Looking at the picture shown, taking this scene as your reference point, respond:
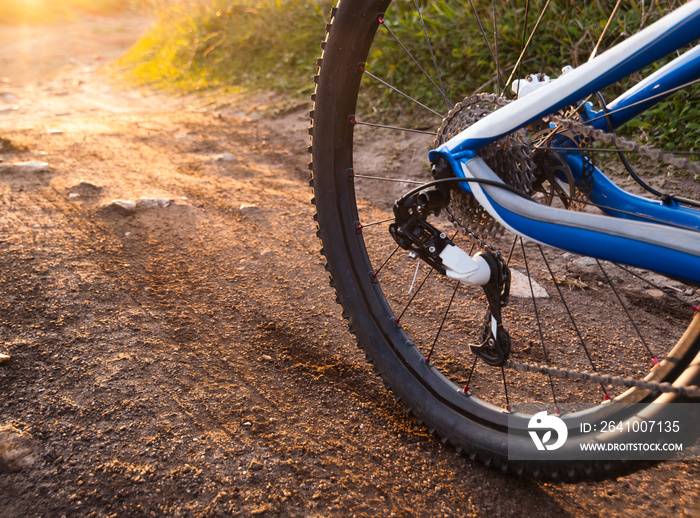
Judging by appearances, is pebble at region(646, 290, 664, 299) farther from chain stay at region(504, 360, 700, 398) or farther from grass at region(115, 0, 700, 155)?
chain stay at region(504, 360, 700, 398)

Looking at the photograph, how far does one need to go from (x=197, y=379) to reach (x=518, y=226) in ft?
4.10

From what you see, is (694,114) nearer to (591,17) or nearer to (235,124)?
(591,17)

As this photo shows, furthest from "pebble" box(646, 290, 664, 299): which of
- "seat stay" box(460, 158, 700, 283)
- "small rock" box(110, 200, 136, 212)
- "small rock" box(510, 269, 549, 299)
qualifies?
"small rock" box(110, 200, 136, 212)

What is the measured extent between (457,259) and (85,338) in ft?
4.85

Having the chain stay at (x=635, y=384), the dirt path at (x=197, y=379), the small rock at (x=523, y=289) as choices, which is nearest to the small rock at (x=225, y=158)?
the dirt path at (x=197, y=379)

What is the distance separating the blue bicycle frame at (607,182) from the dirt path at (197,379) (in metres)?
0.76

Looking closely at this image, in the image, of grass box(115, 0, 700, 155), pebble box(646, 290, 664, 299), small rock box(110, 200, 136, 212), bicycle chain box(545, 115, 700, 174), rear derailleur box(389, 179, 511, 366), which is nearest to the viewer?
bicycle chain box(545, 115, 700, 174)

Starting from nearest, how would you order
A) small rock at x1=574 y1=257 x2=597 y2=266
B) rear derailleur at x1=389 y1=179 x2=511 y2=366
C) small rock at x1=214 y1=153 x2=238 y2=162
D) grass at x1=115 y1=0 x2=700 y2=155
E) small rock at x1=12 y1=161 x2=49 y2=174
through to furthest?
rear derailleur at x1=389 y1=179 x2=511 y2=366 → small rock at x1=574 y1=257 x2=597 y2=266 → small rock at x1=12 y1=161 x2=49 y2=174 → grass at x1=115 y1=0 x2=700 y2=155 → small rock at x1=214 y1=153 x2=238 y2=162

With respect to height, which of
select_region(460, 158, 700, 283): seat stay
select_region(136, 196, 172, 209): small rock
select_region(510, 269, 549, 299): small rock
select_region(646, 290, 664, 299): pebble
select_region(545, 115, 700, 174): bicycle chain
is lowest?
select_region(136, 196, 172, 209): small rock

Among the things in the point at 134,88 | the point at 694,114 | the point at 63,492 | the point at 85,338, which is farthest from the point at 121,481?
the point at 134,88

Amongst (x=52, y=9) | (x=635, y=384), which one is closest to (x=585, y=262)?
(x=635, y=384)

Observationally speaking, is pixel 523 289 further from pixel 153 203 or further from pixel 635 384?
pixel 153 203

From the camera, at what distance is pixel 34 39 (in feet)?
38.8

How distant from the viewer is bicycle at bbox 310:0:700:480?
1.19 m
